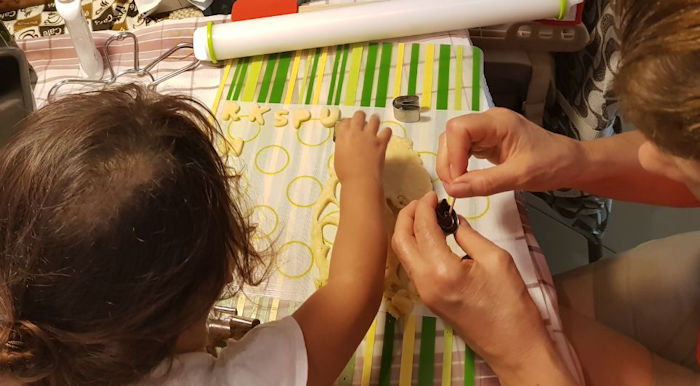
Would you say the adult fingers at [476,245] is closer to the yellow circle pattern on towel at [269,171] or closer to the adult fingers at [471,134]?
the adult fingers at [471,134]

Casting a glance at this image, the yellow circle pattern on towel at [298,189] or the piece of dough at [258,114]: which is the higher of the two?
the piece of dough at [258,114]

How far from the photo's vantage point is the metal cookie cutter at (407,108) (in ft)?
2.63

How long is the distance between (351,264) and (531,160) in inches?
9.8

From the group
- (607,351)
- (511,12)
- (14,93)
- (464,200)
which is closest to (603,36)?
(511,12)

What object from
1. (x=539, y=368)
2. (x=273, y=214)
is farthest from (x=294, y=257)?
(x=539, y=368)

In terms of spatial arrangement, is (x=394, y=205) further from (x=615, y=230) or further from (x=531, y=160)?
(x=615, y=230)

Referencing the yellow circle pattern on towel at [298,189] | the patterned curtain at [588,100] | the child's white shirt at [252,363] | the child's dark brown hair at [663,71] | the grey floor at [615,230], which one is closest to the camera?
the child's dark brown hair at [663,71]

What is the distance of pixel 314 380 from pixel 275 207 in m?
0.26

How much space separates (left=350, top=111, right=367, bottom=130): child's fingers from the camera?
772 millimetres

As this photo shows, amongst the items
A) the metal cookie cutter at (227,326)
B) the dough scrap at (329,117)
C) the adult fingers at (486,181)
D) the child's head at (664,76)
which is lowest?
the metal cookie cutter at (227,326)

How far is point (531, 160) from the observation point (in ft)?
2.23

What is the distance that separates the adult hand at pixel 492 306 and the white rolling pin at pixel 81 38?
0.65 meters

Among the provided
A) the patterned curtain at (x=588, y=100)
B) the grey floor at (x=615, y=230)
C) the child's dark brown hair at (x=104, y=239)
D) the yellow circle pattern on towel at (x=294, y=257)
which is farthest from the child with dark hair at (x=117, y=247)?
the grey floor at (x=615, y=230)

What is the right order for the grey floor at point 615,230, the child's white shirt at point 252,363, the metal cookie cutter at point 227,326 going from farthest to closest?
the grey floor at point 615,230 → the metal cookie cutter at point 227,326 → the child's white shirt at point 252,363
